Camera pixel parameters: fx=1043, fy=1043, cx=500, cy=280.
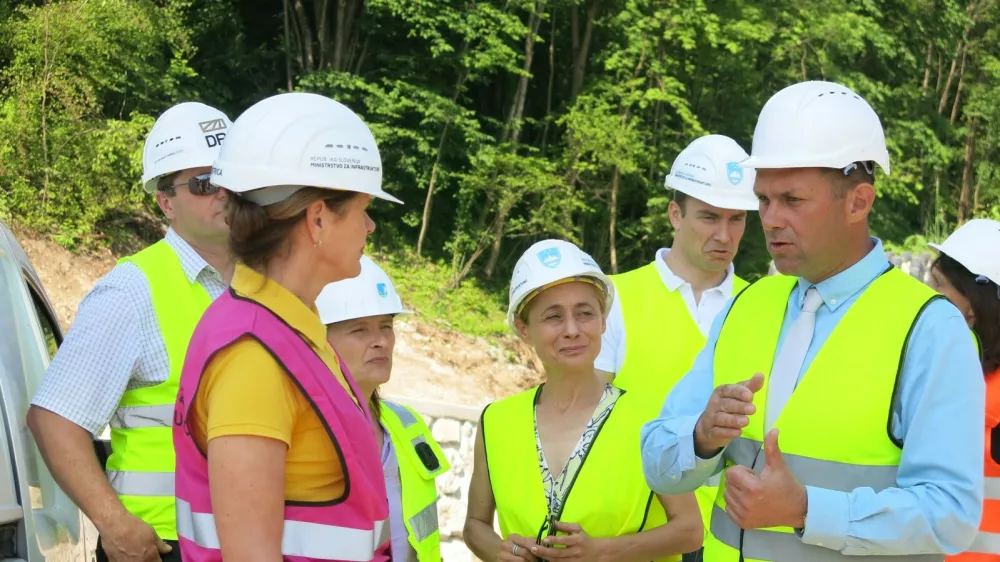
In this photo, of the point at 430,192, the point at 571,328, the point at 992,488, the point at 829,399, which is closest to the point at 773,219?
the point at 829,399

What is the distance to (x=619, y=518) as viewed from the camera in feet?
11.4

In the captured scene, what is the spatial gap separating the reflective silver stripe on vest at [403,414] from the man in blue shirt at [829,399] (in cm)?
104

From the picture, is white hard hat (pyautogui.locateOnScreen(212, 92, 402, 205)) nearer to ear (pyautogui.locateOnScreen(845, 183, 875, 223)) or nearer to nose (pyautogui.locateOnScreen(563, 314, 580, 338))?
ear (pyautogui.locateOnScreen(845, 183, 875, 223))

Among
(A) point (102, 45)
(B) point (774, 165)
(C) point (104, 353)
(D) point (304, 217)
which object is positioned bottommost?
(C) point (104, 353)

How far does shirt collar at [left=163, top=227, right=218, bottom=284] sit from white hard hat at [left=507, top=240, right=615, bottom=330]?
1110 mm

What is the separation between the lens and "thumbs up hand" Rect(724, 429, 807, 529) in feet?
8.18

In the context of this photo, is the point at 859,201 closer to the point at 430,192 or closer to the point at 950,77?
the point at 430,192

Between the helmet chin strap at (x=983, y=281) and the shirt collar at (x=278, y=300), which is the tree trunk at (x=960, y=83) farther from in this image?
the shirt collar at (x=278, y=300)

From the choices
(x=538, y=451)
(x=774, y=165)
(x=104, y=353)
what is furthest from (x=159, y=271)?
(x=774, y=165)

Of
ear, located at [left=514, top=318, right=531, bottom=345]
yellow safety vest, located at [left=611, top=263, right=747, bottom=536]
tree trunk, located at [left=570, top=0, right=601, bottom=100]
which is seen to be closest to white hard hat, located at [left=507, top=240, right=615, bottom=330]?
ear, located at [left=514, top=318, right=531, bottom=345]

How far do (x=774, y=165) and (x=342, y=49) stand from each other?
2102 cm

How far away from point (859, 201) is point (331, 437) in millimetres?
1579

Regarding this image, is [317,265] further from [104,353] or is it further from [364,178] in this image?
[104,353]

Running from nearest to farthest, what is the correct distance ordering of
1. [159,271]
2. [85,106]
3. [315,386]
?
[315,386] → [159,271] → [85,106]
